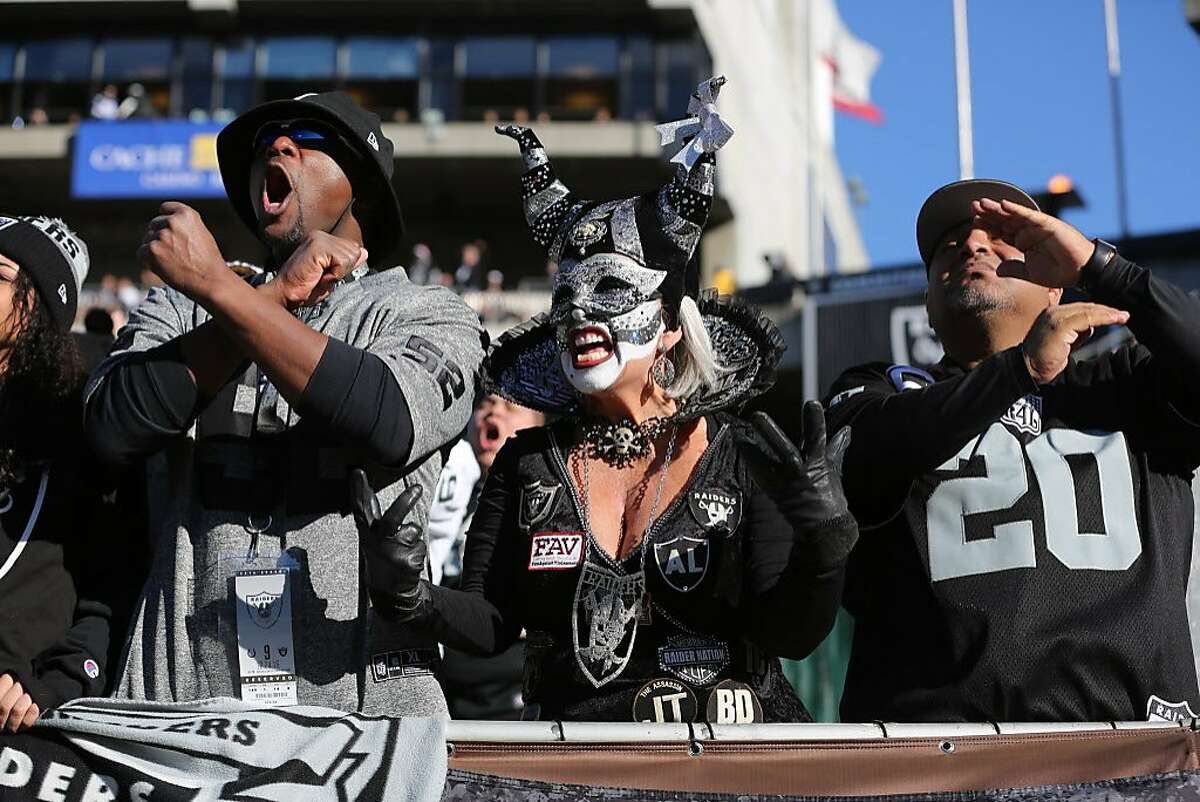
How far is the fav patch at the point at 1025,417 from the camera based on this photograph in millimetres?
3525

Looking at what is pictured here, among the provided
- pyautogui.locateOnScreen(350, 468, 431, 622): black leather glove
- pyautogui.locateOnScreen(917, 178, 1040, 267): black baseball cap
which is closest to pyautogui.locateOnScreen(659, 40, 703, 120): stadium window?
pyautogui.locateOnScreen(917, 178, 1040, 267): black baseball cap

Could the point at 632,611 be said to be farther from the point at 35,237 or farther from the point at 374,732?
the point at 35,237

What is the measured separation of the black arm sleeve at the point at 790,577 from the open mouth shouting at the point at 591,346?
494 millimetres

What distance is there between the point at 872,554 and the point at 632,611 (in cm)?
69

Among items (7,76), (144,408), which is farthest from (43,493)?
(7,76)

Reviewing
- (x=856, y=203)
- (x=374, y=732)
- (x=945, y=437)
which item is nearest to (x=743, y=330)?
(x=945, y=437)

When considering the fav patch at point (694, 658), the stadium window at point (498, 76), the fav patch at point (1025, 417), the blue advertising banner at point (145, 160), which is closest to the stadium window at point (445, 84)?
the stadium window at point (498, 76)

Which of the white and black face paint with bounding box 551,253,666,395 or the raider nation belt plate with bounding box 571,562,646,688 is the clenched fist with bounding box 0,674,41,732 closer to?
the raider nation belt plate with bounding box 571,562,646,688

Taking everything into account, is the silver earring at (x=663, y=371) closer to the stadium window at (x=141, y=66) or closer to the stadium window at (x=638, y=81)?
the stadium window at (x=638, y=81)

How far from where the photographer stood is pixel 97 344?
4.25 metres

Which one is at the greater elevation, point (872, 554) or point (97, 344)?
point (97, 344)

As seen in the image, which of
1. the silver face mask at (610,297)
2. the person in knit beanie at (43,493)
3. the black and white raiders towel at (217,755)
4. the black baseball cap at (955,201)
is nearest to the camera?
the black and white raiders towel at (217,755)

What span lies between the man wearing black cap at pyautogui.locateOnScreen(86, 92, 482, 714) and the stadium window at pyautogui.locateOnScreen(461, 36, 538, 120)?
29.5m

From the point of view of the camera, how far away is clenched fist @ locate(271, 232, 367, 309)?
299 centimetres
